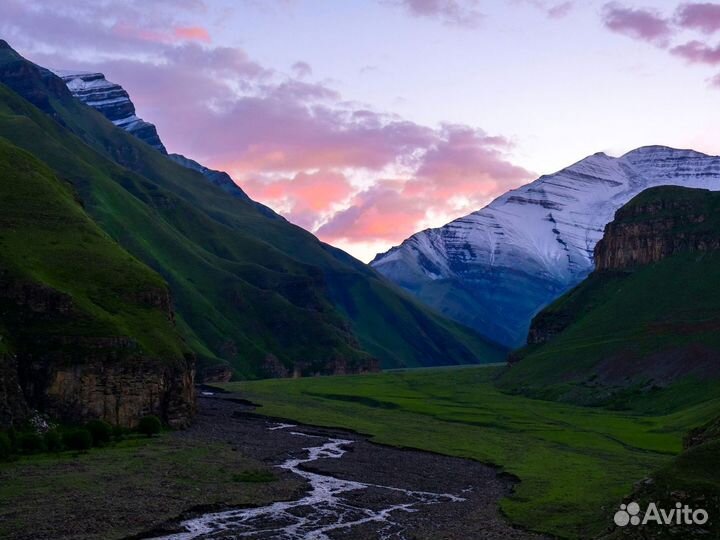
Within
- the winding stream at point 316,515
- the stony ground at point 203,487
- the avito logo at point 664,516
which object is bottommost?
the winding stream at point 316,515

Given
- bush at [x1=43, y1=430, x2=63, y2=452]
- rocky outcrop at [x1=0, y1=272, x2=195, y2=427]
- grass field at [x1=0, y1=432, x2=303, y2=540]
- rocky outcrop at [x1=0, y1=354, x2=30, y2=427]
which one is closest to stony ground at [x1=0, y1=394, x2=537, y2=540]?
grass field at [x1=0, y1=432, x2=303, y2=540]

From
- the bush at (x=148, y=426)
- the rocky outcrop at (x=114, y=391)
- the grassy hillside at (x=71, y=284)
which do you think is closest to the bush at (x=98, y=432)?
the rocky outcrop at (x=114, y=391)

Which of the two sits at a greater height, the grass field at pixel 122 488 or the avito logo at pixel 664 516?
the avito logo at pixel 664 516

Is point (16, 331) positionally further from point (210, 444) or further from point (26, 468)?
point (26, 468)

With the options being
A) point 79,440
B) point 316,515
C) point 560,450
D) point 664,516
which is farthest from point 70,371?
point 664,516

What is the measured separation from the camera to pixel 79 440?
130m

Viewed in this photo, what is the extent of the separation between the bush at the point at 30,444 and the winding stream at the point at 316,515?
35.3 meters

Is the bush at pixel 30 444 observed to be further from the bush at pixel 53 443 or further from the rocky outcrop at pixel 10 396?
the rocky outcrop at pixel 10 396

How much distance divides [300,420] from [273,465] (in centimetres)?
6273

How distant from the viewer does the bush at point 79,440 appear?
5103 inches

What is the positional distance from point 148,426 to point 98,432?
1542 centimetres

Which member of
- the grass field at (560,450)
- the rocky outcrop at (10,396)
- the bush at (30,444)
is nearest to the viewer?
the grass field at (560,450)

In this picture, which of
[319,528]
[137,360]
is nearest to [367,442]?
[137,360]

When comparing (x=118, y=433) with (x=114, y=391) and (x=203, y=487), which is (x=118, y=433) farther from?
(x=203, y=487)
